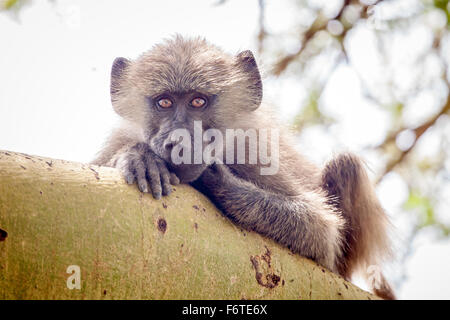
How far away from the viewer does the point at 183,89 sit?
3891mm

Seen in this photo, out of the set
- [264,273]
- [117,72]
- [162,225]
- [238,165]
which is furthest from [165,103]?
[264,273]

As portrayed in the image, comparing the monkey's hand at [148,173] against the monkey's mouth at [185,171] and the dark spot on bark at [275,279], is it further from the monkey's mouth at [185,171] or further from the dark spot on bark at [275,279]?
the dark spot on bark at [275,279]

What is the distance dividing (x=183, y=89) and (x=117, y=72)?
1047 millimetres

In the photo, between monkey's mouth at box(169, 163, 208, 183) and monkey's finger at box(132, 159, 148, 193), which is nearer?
monkey's finger at box(132, 159, 148, 193)

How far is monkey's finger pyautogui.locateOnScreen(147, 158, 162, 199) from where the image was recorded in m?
2.58

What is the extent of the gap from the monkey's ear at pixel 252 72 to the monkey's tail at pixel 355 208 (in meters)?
1.09

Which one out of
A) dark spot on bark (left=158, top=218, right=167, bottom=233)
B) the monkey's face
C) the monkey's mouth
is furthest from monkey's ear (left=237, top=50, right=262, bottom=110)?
dark spot on bark (left=158, top=218, right=167, bottom=233)

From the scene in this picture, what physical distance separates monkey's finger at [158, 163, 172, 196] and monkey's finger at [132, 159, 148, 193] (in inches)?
4.8

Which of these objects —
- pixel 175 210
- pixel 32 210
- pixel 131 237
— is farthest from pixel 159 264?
pixel 32 210

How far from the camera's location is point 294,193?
421 cm

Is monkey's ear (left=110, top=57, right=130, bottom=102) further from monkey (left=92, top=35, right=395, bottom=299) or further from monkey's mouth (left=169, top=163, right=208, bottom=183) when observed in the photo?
monkey's mouth (left=169, top=163, right=208, bottom=183)

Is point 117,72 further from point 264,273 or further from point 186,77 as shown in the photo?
point 264,273

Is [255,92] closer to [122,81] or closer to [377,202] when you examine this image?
[122,81]
